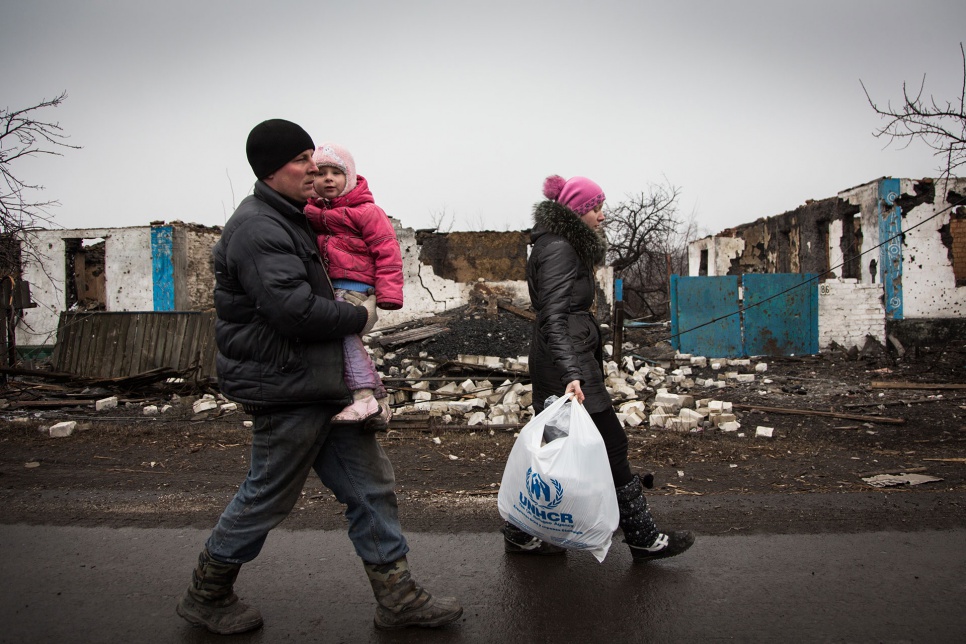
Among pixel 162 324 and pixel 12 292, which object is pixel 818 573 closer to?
pixel 162 324

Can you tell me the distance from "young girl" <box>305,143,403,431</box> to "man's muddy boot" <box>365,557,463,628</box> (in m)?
0.55

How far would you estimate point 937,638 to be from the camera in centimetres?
222

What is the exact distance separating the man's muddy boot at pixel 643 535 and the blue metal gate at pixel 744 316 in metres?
11.2

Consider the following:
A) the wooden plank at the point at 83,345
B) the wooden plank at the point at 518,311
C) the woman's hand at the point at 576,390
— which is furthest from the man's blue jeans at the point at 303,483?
the wooden plank at the point at 518,311

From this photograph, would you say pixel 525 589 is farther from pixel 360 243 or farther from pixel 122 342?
pixel 122 342

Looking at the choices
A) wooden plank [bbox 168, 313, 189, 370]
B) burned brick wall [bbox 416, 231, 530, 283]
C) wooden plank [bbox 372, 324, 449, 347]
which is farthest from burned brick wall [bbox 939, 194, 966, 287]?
wooden plank [bbox 168, 313, 189, 370]

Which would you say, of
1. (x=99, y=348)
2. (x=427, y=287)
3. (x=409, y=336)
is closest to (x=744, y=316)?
(x=409, y=336)

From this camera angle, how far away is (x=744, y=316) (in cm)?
1341

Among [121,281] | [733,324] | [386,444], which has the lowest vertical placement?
[386,444]

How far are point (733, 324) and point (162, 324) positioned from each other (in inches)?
444

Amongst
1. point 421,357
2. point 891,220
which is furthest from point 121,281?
point 891,220

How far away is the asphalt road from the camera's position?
2.31 metres

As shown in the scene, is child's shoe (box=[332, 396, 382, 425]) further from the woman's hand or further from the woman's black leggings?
the woman's black leggings

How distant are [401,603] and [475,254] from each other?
591 inches
